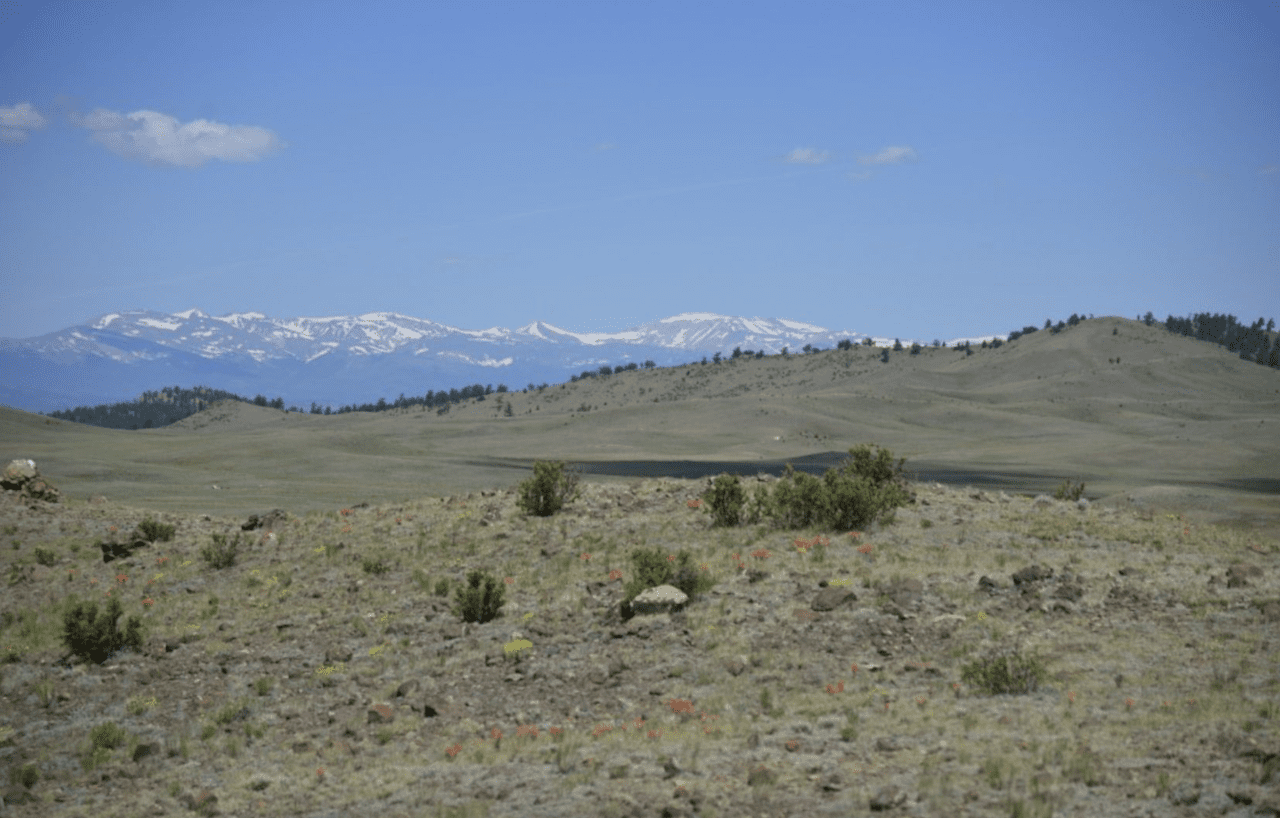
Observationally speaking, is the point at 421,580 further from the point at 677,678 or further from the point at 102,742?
the point at 677,678

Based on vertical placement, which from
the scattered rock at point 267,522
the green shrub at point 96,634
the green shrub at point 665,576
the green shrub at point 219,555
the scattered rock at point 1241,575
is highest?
the scattered rock at point 1241,575

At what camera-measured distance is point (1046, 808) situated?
8.13 m

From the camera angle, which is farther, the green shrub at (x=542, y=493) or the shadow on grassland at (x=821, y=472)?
the shadow on grassland at (x=821, y=472)

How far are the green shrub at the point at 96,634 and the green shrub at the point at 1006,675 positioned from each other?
1140cm

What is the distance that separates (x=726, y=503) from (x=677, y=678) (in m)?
7.19

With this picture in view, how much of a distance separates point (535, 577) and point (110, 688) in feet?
20.3

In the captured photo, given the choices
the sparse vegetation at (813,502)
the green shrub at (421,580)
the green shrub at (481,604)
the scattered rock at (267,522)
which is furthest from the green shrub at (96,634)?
the sparse vegetation at (813,502)

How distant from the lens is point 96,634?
14.8 meters

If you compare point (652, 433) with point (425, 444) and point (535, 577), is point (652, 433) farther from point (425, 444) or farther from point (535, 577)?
point (535, 577)

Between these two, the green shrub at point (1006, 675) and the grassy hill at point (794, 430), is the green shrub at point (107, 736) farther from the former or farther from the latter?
the grassy hill at point (794, 430)

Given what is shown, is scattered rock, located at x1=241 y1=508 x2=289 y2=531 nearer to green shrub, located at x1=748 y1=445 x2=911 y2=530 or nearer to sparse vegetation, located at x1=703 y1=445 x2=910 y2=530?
sparse vegetation, located at x1=703 y1=445 x2=910 y2=530

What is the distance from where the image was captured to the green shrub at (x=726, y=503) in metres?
19.3

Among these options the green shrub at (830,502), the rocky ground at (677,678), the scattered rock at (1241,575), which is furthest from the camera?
the green shrub at (830,502)

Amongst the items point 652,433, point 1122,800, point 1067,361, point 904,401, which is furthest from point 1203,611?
point 1067,361
